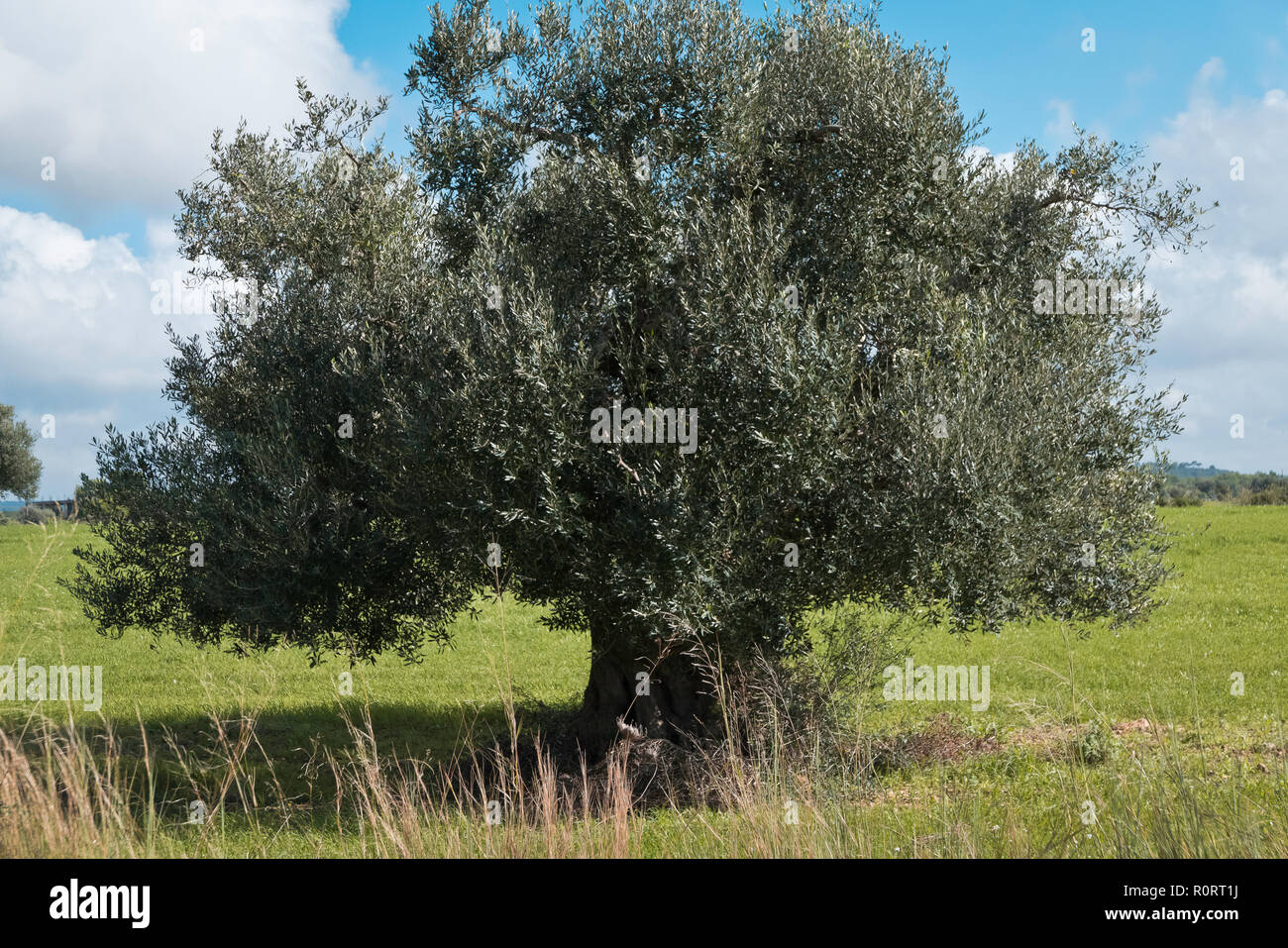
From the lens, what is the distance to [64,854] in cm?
650

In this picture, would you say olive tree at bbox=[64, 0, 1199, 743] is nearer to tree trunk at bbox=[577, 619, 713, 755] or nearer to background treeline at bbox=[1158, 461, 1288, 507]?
tree trunk at bbox=[577, 619, 713, 755]

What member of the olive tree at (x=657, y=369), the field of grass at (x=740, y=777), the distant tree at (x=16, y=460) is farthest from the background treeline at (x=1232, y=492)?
the distant tree at (x=16, y=460)

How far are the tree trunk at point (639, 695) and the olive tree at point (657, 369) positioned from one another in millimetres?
80

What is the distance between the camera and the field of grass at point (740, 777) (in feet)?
23.2

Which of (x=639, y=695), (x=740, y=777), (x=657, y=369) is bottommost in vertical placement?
(x=639, y=695)

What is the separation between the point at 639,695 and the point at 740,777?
8.86m

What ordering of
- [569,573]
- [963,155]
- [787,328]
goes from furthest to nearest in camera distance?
[963,155], [569,573], [787,328]

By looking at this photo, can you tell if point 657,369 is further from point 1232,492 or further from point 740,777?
point 1232,492

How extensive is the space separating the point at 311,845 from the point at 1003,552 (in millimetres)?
9211

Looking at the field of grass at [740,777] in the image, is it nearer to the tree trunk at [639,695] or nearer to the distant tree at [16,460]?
the tree trunk at [639,695]

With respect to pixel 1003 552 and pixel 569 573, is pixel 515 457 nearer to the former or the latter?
pixel 569 573

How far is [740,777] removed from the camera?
761 centimetres

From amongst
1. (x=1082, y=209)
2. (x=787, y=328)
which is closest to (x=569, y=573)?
(x=787, y=328)

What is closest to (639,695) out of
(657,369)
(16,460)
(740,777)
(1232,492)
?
(657,369)
